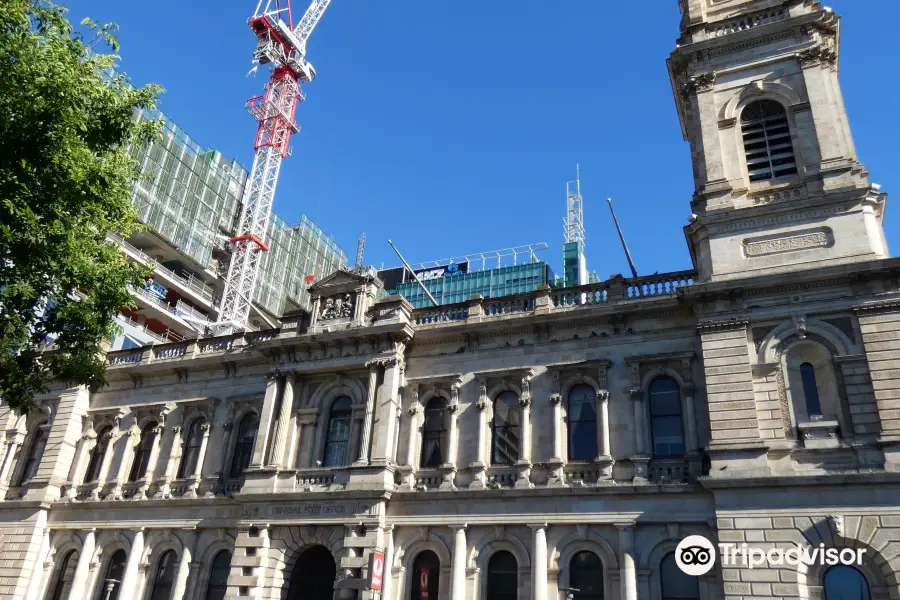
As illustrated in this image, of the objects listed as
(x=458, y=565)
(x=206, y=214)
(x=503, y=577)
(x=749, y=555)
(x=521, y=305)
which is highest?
(x=206, y=214)

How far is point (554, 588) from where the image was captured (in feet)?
66.9

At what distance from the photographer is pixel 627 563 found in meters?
19.6

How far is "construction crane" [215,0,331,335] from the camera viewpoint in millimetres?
54781

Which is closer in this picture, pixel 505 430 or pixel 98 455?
pixel 505 430

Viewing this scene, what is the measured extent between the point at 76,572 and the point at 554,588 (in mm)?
19236

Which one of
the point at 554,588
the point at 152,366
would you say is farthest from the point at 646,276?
the point at 152,366

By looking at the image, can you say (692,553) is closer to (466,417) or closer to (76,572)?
(466,417)

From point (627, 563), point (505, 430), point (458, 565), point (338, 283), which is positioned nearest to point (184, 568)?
point (458, 565)

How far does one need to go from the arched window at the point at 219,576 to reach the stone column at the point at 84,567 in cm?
567

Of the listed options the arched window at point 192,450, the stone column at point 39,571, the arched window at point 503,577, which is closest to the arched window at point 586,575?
the arched window at point 503,577

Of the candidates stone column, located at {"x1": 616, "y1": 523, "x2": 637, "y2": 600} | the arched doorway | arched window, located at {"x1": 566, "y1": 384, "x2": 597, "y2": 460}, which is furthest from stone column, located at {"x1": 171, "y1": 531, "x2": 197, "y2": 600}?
stone column, located at {"x1": 616, "y1": 523, "x2": 637, "y2": 600}

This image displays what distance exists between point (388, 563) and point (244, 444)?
8.57m

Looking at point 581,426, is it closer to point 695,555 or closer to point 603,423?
point 603,423

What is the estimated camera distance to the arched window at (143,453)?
2923cm
